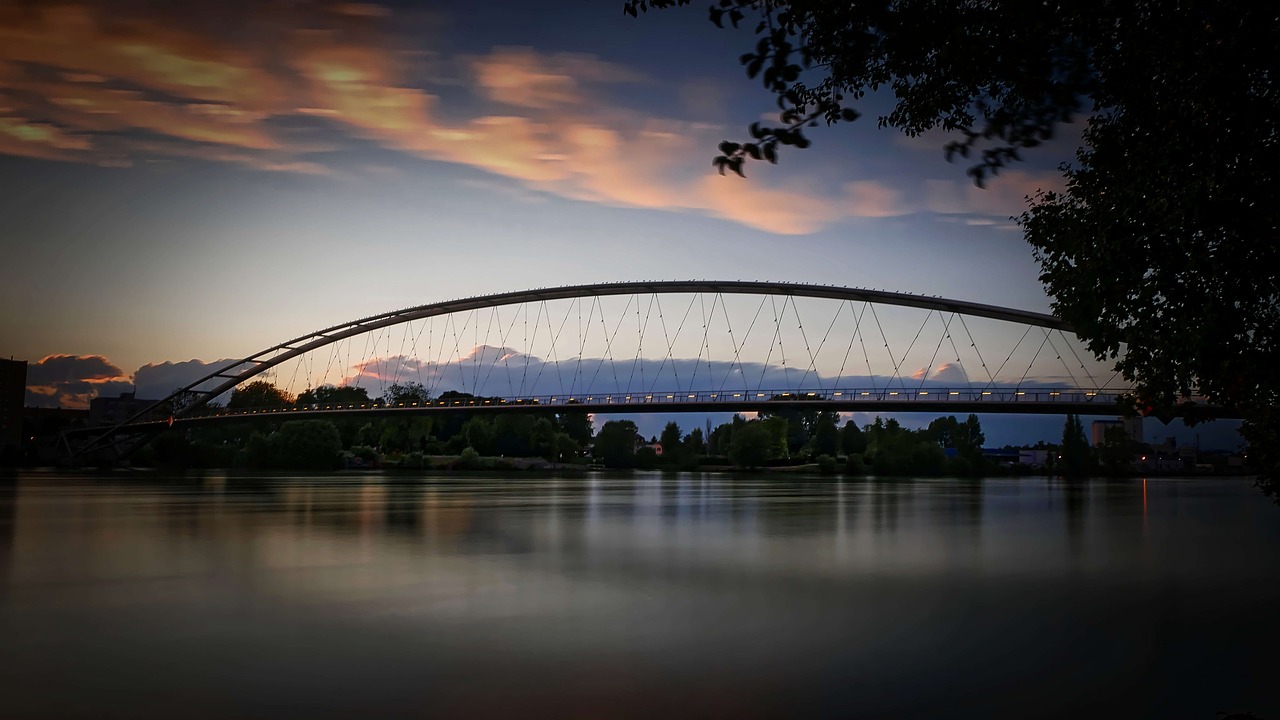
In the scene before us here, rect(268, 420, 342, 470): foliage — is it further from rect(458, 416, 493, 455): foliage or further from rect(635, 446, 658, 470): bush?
rect(635, 446, 658, 470): bush

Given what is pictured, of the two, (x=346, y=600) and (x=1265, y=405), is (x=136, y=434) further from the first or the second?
(x=1265, y=405)

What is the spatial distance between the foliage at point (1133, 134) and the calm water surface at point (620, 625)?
10.4 ft

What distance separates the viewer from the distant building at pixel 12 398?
117975 millimetres

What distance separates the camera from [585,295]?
8475 centimetres

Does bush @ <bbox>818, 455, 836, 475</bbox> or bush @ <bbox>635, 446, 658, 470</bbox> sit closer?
bush @ <bbox>818, 455, 836, 475</bbox>

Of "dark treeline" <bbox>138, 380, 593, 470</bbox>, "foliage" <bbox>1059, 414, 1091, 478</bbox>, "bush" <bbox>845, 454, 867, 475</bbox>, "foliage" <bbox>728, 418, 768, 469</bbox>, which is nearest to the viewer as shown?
"dark treeline" <bbox>138, 380, 593, 470</bbox>

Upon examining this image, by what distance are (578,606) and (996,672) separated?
189 inches

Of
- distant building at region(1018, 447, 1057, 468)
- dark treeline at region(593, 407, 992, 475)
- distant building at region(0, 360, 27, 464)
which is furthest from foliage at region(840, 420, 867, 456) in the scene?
distant building at region(0, 360, 27, 464)

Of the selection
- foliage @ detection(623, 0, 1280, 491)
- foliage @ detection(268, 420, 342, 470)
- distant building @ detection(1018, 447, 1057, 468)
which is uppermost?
foliage @ detection(623, 0, 1280, 491)

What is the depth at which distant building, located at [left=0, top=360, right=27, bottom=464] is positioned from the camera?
387 feet

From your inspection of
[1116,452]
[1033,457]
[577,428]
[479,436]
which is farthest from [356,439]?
[1033,457]

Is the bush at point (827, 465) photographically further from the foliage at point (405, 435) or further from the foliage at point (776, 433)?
the foliage at point (405, 435)

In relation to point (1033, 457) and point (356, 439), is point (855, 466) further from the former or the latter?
point (1033, 457)

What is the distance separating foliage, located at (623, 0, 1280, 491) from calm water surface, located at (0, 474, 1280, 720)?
3172mm
